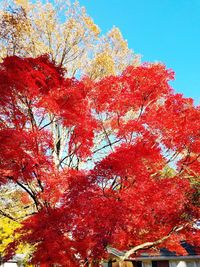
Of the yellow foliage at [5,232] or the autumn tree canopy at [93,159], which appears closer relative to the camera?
the autumn tree canopy at [93,159]

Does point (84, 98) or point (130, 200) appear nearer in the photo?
point (130, 200)

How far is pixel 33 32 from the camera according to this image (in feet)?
57.6

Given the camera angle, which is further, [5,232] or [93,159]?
[5,232]

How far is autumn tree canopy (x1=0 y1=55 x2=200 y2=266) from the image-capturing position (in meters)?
12.3

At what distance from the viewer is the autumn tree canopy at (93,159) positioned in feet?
40.5

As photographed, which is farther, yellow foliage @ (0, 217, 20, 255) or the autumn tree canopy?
yellow foliage @ (0, 217, 20, 255)

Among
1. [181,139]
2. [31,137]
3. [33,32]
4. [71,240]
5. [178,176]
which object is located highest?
[33,32]

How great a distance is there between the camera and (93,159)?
1627cm

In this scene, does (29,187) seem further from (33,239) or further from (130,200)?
(130,200)

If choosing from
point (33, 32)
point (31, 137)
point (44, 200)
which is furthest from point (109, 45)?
point (44, 200)

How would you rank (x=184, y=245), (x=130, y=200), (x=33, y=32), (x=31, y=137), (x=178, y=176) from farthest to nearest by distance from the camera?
(x=184, y=245), (x=33, y=32), (x=178, y=176), (x=31, y=137), (x=130, y=200)

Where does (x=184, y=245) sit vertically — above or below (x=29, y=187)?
below

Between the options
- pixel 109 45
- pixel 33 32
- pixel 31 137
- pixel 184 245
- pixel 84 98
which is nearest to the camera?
pixel 31 137

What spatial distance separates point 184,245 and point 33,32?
18.7m
